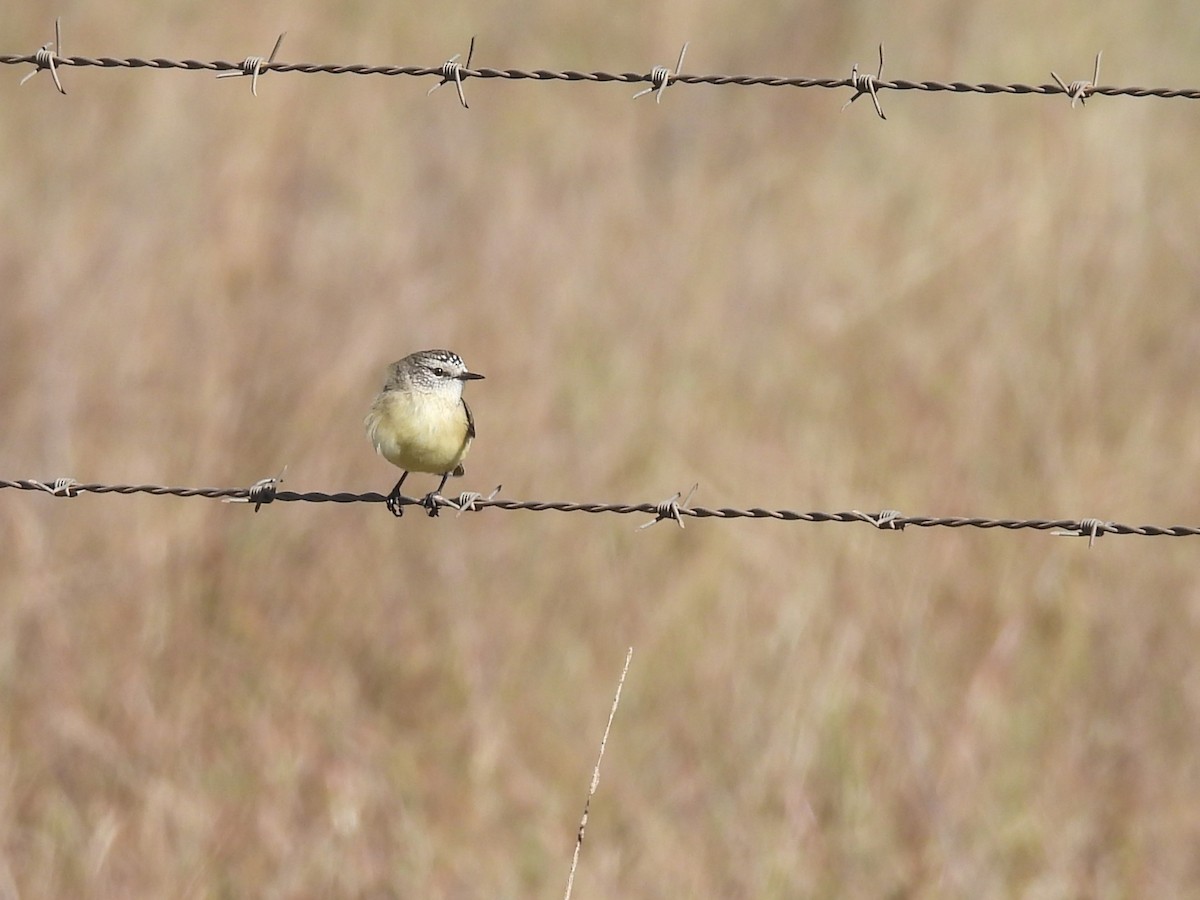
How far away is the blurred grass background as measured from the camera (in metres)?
6.05

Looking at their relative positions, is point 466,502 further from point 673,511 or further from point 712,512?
point 712,512

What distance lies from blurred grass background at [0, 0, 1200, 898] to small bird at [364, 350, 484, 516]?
1.48m

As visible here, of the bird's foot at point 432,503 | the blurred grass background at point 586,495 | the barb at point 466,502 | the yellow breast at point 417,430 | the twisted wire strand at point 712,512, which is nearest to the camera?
the twisted wire strand at point 712,512

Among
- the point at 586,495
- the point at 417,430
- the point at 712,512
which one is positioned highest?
the point at 586,495

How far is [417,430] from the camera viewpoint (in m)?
5.26

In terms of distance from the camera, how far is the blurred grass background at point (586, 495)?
605 cm

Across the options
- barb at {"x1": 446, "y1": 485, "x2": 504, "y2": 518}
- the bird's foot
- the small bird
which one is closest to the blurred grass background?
the small bird

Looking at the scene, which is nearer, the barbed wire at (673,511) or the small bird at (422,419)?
the barbed wire at (673,511)

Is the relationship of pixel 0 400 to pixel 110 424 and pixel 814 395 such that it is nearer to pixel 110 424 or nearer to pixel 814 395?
pixel 110 424

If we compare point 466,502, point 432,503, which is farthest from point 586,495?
point 466,502

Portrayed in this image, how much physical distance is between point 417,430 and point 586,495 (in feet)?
7.89

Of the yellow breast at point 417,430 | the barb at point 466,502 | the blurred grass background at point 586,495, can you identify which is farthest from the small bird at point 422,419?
→ the blurred grass background at point 586,495

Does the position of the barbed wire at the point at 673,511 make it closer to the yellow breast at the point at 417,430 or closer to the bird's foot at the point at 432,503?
the bird's foot at the point at 432,503

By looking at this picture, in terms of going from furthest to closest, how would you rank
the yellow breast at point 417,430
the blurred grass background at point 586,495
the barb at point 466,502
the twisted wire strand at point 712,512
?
1. the blurred grass background at point 586,495
2. the yellow breast at point 417,430
3. the barb at point 466,502
4. the twisted wire strand at point 712,512
